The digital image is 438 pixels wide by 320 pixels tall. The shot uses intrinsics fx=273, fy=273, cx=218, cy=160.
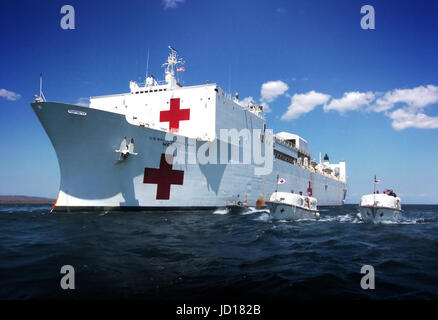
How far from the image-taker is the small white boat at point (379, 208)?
11.2 metres

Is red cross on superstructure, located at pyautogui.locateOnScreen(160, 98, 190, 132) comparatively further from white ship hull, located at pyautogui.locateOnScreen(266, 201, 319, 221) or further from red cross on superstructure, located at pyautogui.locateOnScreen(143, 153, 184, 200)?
white ship hull, located at pyautogui.locateOnScreen(266, 201, 319, 221)

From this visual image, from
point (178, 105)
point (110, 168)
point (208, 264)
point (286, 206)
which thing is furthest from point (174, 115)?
point (208, 264)

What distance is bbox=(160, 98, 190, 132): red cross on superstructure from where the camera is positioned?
601 inches

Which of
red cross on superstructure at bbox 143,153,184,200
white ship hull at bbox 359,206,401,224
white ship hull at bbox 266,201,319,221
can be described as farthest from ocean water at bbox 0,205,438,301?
red cross on superstructure at bbox 143,153,184,200

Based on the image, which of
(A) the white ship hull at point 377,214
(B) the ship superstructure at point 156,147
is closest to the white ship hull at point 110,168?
(B) the ship superstructure at point 156,147

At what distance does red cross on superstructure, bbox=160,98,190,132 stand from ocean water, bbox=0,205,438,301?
8.25 m

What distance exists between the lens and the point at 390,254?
228 inches

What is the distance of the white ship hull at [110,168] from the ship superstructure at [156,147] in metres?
0.04

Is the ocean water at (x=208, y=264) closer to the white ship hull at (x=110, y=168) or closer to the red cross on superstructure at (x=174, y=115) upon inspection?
the white ship hull at (x=110, y=168)

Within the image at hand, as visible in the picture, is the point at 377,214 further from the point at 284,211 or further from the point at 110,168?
the point at 110,168

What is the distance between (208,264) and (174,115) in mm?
11803
